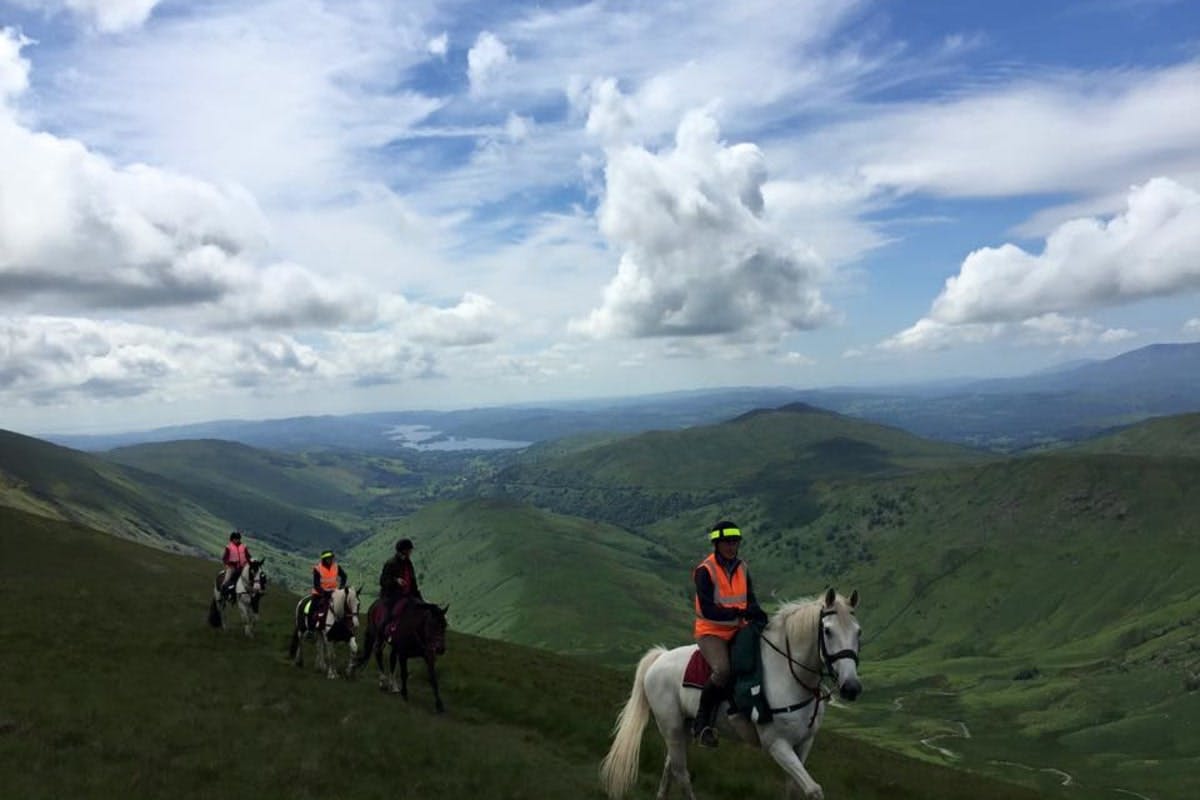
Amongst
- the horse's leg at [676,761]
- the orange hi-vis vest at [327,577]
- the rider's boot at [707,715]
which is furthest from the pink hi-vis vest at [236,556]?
the rider's boot at [707,715]

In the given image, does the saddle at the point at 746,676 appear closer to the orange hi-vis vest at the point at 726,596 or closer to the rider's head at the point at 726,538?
the orange hi-vis vest at the point at 726,596

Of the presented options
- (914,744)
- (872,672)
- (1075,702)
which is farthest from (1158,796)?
(872,672)

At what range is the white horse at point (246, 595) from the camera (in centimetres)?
3322

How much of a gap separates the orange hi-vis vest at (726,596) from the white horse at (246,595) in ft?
82.3

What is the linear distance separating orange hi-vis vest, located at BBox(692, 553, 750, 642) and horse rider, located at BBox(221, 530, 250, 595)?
85.1 feet

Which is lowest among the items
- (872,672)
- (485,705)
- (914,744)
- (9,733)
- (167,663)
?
(872,672)

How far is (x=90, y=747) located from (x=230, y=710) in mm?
4470

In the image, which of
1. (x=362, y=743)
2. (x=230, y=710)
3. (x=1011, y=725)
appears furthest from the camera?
(x=1011, y=725)

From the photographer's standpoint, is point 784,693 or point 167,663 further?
point 167,663

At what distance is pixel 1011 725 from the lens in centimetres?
14225

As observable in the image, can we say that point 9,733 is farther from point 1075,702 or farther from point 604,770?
point 1075,702

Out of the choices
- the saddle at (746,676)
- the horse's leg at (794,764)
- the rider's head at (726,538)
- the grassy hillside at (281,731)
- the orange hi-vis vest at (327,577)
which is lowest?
the grassy hillside at (281,731)

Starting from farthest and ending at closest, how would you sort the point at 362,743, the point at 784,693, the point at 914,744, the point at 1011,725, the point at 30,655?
1. the point at 1011,725
2. the point at 914,744
3. the point at 30,655
4. the point at 362,743
5. the point at 784,693

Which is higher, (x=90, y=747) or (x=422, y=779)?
(x=90, y=747)
